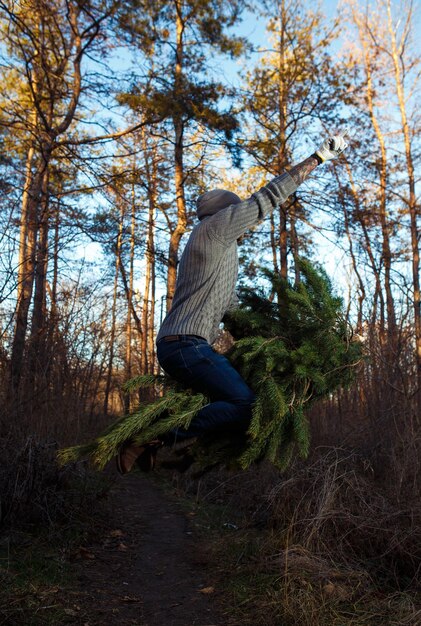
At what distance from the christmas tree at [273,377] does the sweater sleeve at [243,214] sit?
553 mm

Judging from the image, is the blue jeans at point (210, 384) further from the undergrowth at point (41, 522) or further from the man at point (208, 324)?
the undergrowth at point (41, 522)

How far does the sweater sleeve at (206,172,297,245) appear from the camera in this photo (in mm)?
3830

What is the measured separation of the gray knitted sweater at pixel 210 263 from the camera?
3.82m

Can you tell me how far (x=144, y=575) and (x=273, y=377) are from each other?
12.2 ft

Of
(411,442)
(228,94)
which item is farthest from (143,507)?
(228,94)

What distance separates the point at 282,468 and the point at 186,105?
39.5 feet

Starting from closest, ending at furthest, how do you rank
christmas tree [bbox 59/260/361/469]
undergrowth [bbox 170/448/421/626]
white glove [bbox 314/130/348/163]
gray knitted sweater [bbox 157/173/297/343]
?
christmas tree [bbox 59/260/361/469]
gray knitted sweater [bbox 157/173/297/343]
white glove [bbox 314/130/348/163]
undergrowth [bbox 170/448/421/626]

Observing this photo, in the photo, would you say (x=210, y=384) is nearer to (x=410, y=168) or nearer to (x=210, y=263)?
(x=210, y=263)

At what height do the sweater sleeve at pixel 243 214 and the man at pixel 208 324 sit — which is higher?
the sweater sleeve at pixel 243 214

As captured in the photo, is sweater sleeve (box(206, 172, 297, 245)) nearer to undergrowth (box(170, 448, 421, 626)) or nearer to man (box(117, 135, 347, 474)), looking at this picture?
man (box(117, 135, 347, 474))

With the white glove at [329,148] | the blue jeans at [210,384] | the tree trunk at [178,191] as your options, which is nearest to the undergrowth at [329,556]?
the blue jeans at [210,384]

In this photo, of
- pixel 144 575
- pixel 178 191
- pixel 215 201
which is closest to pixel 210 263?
pixel 215 201

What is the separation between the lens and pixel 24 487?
254 inches

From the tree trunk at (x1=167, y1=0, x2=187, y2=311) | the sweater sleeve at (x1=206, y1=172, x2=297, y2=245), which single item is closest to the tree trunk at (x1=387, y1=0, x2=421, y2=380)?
the tree trunk at (x1=167, y1=0, x2=187, y2=311)
